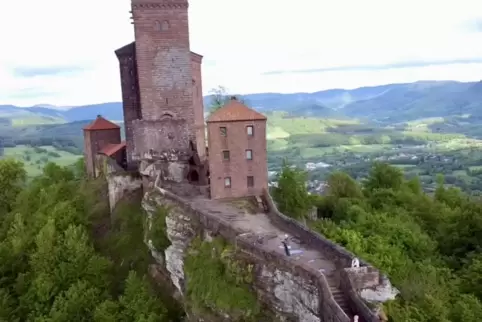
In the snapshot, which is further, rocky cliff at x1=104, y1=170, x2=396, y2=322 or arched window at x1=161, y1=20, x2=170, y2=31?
arched window at x1=161, y1=20, x2=170, y2=31

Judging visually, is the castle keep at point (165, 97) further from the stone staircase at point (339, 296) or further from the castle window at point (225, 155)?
the stone staircase at point (339, 296)

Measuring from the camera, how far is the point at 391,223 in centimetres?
5469

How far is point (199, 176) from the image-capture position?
53.8 metres

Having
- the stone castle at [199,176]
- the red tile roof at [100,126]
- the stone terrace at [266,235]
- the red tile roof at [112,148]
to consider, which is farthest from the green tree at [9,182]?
the stone terrace at [266,235]

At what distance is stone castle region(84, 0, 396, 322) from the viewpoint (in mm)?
26953

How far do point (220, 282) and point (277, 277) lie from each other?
5.01m

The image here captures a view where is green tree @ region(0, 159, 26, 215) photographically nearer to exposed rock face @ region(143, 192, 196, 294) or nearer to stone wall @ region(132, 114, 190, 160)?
stone wall @ region(132, 114, 190, 160)

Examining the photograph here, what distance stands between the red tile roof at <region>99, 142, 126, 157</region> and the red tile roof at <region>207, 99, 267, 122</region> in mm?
19102

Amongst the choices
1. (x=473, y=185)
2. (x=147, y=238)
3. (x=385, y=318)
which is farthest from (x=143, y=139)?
(x=473, y=185)

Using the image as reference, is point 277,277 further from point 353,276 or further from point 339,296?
point 353,276

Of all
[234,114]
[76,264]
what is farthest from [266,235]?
[76,264]

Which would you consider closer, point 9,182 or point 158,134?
point 158,134

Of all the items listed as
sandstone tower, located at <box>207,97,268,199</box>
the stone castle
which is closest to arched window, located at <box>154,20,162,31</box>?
the stone castle

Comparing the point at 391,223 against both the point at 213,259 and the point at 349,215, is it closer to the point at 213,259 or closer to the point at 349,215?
the point at 349,215
